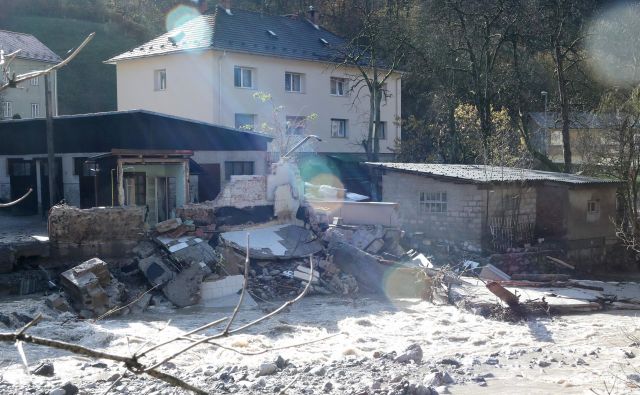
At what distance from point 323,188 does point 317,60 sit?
1156 cm

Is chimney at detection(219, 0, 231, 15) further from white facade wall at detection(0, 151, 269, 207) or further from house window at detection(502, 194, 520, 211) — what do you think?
house window at detection(502, 194, 520, 211)

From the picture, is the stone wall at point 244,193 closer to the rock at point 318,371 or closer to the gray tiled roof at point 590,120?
the rock at point 318,371

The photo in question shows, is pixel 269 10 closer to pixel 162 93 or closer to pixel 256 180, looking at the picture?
pixel 162 93

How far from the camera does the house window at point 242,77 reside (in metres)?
33.5

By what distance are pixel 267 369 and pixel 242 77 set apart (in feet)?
78.9

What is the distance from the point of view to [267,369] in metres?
11.5

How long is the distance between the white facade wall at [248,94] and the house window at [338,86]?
0.24 metres

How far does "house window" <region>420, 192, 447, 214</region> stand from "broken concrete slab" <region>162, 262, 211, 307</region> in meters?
9.37

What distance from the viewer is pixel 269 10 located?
157ft

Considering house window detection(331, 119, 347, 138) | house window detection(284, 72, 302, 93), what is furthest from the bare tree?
house window detection(284, 72, 302, 93)

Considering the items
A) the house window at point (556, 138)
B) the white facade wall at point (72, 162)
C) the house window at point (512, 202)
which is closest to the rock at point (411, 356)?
the house window at point (512, 202)

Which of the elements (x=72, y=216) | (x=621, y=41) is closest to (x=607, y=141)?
(x=621, y=41)

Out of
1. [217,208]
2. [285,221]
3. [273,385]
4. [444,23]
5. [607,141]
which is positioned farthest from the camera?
[444,23]

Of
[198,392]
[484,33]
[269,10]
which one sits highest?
[269,10]
